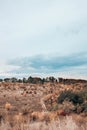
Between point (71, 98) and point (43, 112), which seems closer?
point (43, 112)

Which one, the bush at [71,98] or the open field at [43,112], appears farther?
the bush at [71,98]

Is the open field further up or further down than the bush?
further down

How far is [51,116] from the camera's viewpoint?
34.0m

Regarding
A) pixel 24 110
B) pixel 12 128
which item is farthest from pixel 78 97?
pixel 12 128

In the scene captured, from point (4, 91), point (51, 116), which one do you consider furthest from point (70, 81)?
point (51, 116)

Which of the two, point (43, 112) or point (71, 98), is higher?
point (71, 98)

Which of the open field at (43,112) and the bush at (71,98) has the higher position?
the bush at (71,98)

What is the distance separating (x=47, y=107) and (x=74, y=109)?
343 cm

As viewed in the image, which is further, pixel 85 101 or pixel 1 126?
pixel 85 101

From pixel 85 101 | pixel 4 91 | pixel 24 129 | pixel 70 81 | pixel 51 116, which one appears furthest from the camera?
pixel 70 81

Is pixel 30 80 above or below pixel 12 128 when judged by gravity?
above

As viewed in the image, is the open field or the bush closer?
the open field

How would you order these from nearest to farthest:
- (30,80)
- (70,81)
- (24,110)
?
(24,110), (30,80), (70,81)

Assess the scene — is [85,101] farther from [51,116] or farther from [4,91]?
[4,91]
